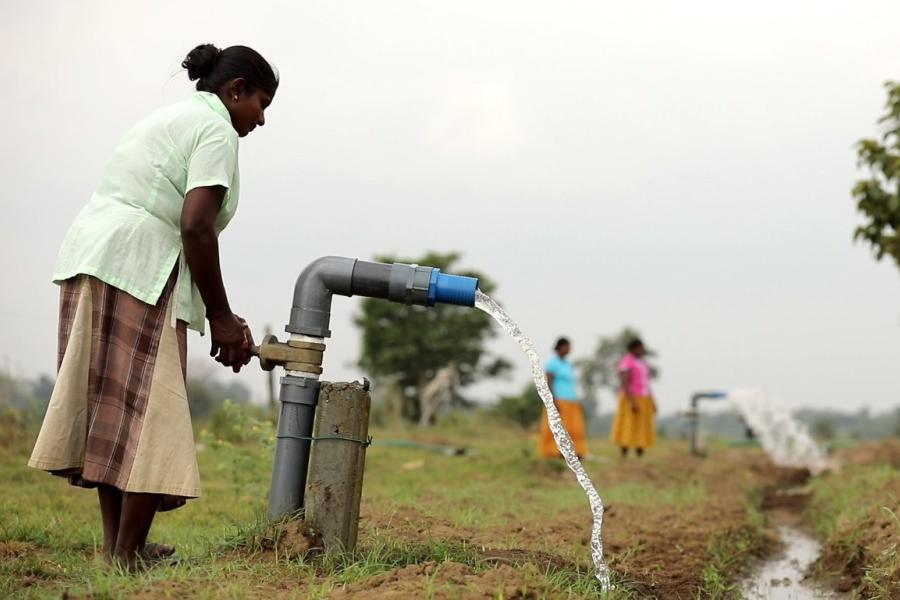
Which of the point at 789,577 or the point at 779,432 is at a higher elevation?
the point at 779,432

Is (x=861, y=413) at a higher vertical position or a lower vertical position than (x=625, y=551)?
higher

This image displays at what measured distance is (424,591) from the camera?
124 inches

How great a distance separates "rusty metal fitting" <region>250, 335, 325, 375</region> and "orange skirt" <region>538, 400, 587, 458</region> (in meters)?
8.30

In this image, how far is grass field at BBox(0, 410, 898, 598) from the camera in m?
3.34

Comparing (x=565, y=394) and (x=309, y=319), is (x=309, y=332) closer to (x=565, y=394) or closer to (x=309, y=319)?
(x=309, y=319)

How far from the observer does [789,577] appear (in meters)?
6.28

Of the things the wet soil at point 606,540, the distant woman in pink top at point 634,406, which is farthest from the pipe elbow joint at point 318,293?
the distant woman in pink top at point 634,406

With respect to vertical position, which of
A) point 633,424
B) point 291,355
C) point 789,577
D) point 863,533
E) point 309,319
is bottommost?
point 789,577

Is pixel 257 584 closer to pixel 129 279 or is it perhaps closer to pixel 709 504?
pixel 129 279

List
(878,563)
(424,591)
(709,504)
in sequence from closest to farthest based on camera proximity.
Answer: (424,591) < (878,563) < (709,504)

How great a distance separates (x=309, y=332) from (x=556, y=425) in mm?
1060

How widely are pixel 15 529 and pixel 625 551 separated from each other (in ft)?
9.79

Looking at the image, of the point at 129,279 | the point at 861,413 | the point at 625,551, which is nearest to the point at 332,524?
the point at 129,279

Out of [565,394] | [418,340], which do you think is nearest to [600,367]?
[418,340]
